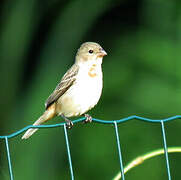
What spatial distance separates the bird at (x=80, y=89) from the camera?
14.7ft

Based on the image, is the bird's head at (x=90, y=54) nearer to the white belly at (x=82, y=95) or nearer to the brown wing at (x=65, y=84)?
the brown wing at (x=65, y=84)

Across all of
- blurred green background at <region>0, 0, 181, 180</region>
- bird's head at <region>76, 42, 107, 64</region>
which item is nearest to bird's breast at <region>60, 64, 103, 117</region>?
bird's head at <region>76, 42, 107, 64</region>

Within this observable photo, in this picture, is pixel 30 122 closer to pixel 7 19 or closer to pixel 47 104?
pixel 47 104

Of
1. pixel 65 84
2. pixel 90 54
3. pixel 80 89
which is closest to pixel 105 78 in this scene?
pixel 90 54

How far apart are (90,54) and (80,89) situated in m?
0.47

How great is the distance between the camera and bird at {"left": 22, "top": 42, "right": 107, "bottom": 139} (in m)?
4.48

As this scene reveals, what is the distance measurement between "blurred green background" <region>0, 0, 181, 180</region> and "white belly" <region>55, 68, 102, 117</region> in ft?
3.27

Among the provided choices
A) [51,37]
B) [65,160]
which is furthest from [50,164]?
[51,37]

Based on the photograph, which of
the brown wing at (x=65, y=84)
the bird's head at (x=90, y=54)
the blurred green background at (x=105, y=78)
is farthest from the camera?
the blurred green background at (x=105, y=78)

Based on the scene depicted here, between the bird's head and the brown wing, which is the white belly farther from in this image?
the bird's head

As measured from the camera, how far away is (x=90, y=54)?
4887 mm

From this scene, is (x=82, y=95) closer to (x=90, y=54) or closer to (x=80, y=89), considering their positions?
(x=80, y=89)

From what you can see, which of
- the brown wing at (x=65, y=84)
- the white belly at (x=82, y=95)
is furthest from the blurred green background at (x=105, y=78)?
the white belly at (x=82, y=95)

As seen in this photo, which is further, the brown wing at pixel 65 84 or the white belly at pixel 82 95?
the brown wing at pixel 65 84
